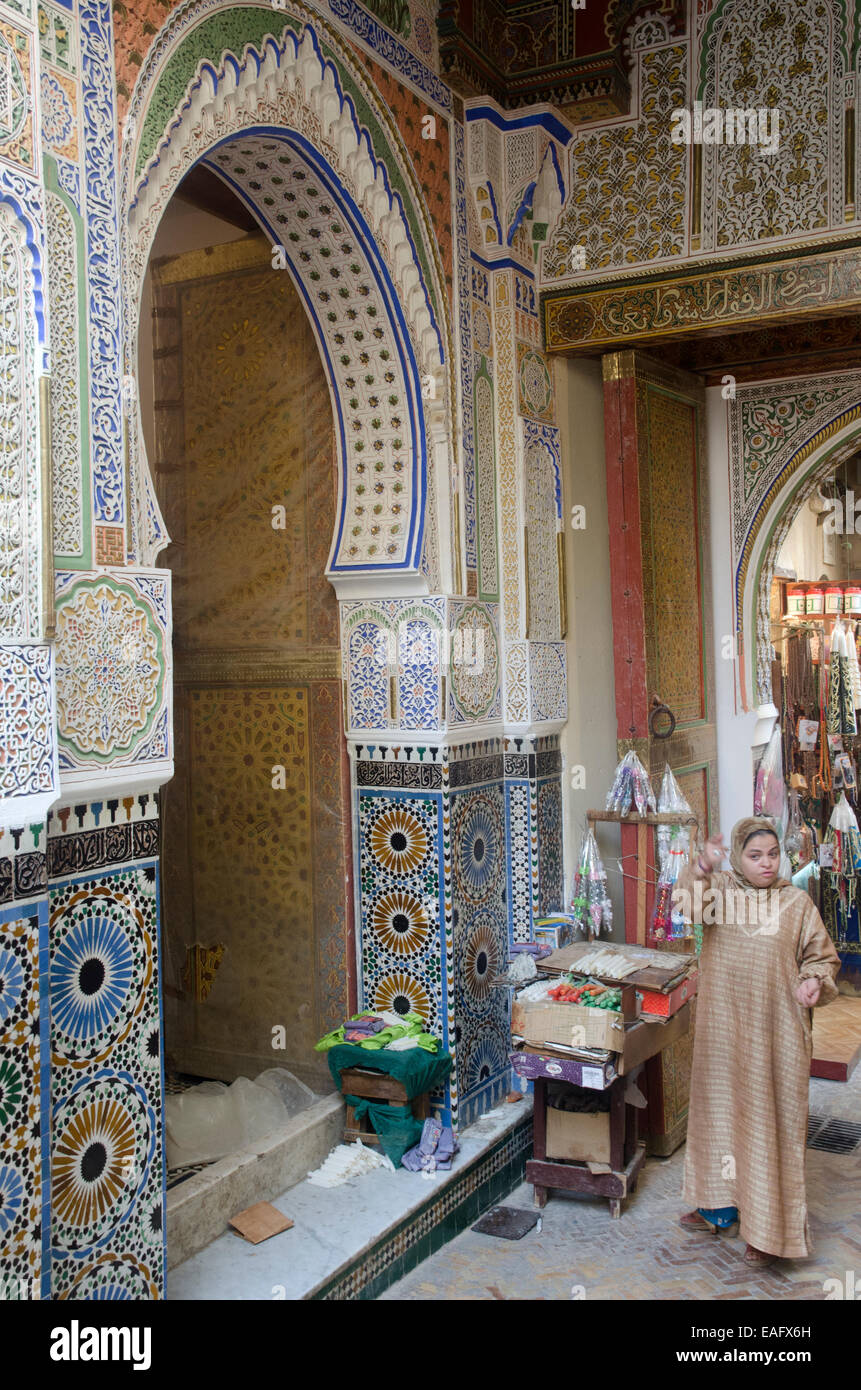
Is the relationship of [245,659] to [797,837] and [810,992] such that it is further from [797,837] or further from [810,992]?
[797,837]

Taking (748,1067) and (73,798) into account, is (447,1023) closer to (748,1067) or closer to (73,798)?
(748,1067)

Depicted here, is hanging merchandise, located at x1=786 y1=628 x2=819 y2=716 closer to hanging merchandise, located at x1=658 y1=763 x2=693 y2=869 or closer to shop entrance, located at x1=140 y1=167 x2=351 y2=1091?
hanging merchandise, located at x1=658 y1=763 x2=693 y2=869

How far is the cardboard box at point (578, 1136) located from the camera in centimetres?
388

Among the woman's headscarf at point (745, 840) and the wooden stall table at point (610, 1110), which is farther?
the wooden stall table at point (610, 1110)

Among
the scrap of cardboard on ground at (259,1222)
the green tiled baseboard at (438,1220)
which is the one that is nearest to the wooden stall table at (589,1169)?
the green tiled baseboard at (438,1220)

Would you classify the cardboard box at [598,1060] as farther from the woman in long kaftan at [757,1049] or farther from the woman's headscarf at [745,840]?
the woman's headscarf at [745,840]

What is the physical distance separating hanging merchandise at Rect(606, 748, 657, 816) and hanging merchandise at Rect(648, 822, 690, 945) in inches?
5.7

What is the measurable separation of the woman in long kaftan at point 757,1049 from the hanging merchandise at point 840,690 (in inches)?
131

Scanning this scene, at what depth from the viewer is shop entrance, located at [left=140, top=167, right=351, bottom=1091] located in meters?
4.36

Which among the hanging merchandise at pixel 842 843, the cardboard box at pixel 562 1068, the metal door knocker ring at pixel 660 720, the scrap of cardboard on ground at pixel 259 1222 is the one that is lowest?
the scrap of cardboard on ground at pixel 259 1222

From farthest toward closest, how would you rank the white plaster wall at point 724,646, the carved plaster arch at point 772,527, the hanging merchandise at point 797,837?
the hanging merchandise at point 797,837
the white plaster wall at point 724,646
the carved plaster arch at point 772,527

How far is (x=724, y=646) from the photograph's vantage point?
17.9 ft

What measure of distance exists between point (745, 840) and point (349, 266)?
7.22ft

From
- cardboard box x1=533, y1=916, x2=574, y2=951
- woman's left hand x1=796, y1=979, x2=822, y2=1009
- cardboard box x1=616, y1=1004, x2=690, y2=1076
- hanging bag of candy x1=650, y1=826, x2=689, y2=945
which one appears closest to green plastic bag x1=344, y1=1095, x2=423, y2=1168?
cardboard box x1=616, y1=1004, x2=690, y2=1076
